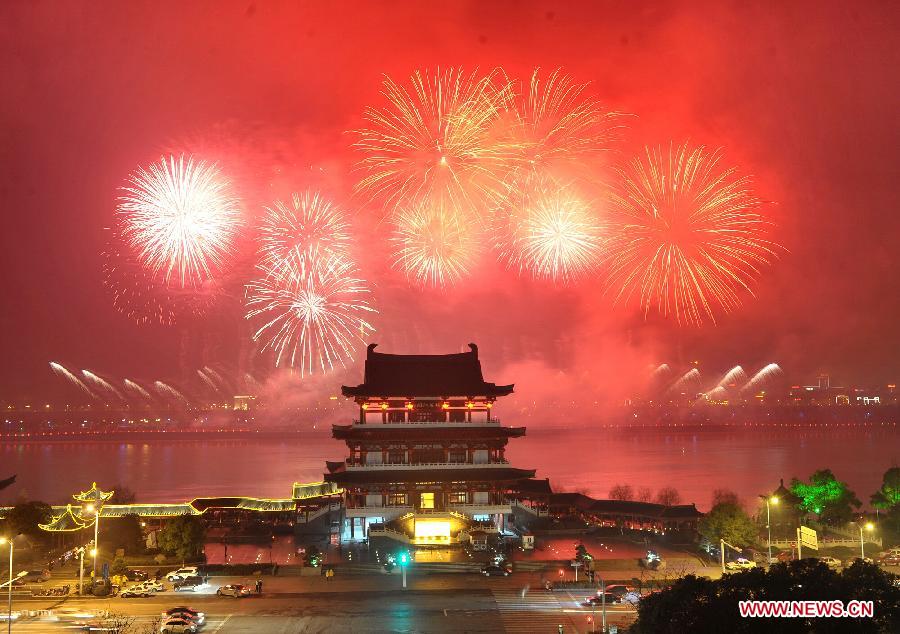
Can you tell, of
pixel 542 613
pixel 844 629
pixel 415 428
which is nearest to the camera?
pixel 844 629

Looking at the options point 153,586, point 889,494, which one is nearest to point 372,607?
point 153,586

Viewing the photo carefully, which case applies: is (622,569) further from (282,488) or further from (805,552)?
(282,488)

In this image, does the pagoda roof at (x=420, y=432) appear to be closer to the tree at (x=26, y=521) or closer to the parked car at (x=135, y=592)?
the parked car at (x=135, y=592)

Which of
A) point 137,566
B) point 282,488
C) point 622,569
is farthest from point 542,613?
point 282,488

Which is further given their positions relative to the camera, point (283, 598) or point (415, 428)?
point (415, 428)

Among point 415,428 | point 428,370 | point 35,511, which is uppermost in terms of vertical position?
point 428,370

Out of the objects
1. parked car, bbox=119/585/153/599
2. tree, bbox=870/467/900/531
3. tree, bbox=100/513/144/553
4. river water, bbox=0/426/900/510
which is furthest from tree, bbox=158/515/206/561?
river water, bbox=0/426/900/510

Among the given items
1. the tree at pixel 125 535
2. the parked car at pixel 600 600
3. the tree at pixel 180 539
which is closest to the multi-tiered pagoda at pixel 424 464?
the tree at pixel 180 539
